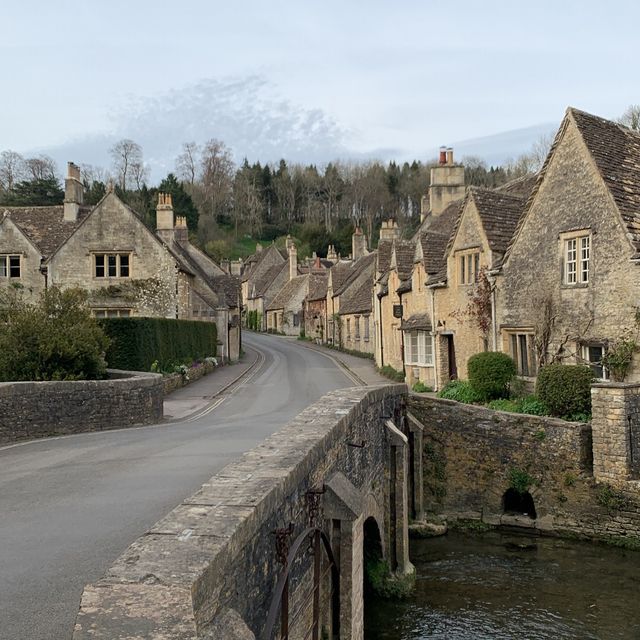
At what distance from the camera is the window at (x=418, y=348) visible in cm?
2817

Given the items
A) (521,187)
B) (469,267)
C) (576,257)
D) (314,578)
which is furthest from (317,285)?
(314,578)

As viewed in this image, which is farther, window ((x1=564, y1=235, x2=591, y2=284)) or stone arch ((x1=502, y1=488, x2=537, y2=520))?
window ((x1=564, y1=235, x2=591, y2=284))

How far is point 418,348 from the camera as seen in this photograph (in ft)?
95.7

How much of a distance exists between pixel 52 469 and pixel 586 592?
11.3 m

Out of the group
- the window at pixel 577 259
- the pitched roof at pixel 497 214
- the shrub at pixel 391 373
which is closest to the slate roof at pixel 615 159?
the pitched roof at pixel 497 214

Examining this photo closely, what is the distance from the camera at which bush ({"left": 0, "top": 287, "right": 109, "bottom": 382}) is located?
58.5 ft

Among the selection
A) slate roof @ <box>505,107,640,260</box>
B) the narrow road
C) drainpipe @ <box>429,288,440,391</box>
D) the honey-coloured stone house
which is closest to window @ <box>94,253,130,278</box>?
the honey-coloured stone house

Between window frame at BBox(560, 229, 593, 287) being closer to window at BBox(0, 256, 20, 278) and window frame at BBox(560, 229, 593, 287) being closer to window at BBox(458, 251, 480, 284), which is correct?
window at BBox(458, 251, 480, 284)

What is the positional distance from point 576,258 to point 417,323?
927 cm

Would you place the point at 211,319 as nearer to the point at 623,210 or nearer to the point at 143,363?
the point at 143,363

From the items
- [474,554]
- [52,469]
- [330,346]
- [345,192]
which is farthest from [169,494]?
[345,192]

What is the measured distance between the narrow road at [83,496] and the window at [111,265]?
16.9 metres

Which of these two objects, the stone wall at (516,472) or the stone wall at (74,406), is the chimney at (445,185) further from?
the stone wall at (74,406)

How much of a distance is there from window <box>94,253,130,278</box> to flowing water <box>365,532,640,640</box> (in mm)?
23857
